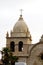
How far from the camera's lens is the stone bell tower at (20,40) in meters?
42.4

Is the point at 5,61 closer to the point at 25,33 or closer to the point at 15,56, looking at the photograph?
the point at 15,56

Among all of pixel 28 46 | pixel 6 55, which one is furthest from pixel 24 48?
pixel 6 55

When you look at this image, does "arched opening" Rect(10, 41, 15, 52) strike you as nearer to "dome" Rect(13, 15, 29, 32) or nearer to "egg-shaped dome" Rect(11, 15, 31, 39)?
"egg-shaped dome" Rect(11, 15, 31, 39)

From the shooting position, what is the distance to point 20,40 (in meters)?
42.8

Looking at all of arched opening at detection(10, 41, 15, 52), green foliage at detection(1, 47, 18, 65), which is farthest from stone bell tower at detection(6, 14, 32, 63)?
green foliage at detection(1, 47, 18, 65)

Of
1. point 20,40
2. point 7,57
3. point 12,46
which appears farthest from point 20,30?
point 7,57

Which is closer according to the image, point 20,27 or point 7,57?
point 7,57

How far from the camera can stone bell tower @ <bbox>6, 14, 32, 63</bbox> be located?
42.4 m

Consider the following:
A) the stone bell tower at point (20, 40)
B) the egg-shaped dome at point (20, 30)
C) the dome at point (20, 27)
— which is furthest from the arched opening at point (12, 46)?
the dome at point (20, 27)

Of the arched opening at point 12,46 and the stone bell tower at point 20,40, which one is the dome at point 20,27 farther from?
the arched opening at point 12,46

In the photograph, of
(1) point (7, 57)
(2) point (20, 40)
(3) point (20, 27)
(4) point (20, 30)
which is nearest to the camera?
(1) point (7, 57)

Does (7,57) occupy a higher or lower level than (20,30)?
lower

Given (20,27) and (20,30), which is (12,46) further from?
(20,27)

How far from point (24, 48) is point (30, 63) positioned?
1.73 metres
